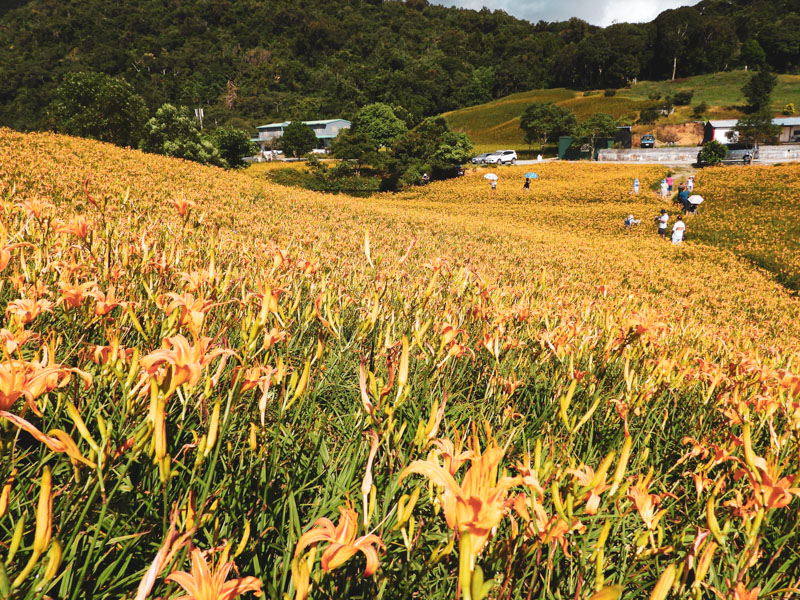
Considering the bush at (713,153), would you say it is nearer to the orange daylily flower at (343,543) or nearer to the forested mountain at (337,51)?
the orange daylily flower at (343,543)

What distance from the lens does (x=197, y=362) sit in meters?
0.72

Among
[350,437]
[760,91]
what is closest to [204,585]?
[350,437]

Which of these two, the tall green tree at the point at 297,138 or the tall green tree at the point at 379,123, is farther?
the tall green tree at the point at 297,138

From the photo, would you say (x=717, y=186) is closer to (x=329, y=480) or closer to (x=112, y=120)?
(x=329, y=480)

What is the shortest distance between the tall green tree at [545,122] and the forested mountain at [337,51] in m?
19.2

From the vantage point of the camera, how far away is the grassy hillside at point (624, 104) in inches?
1833

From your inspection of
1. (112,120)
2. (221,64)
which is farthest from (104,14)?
(112,120)

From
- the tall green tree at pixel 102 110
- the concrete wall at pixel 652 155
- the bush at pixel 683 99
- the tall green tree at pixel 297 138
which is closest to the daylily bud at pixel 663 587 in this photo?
the tall green tree at pixel 102 110

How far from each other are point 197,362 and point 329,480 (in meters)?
0.47

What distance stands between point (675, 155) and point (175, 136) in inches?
1314

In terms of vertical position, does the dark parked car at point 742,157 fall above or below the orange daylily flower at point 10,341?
above

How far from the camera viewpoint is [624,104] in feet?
171

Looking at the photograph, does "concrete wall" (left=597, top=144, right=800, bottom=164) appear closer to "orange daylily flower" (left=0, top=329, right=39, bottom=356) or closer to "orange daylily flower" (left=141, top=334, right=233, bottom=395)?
"orange daylily flower" (left=141, top=334, right=233, bottom=395)

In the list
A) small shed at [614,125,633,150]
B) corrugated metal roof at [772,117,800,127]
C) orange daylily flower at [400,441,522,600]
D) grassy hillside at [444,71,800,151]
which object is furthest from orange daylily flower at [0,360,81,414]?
corrugated metal roof at [772,117,800,127]
